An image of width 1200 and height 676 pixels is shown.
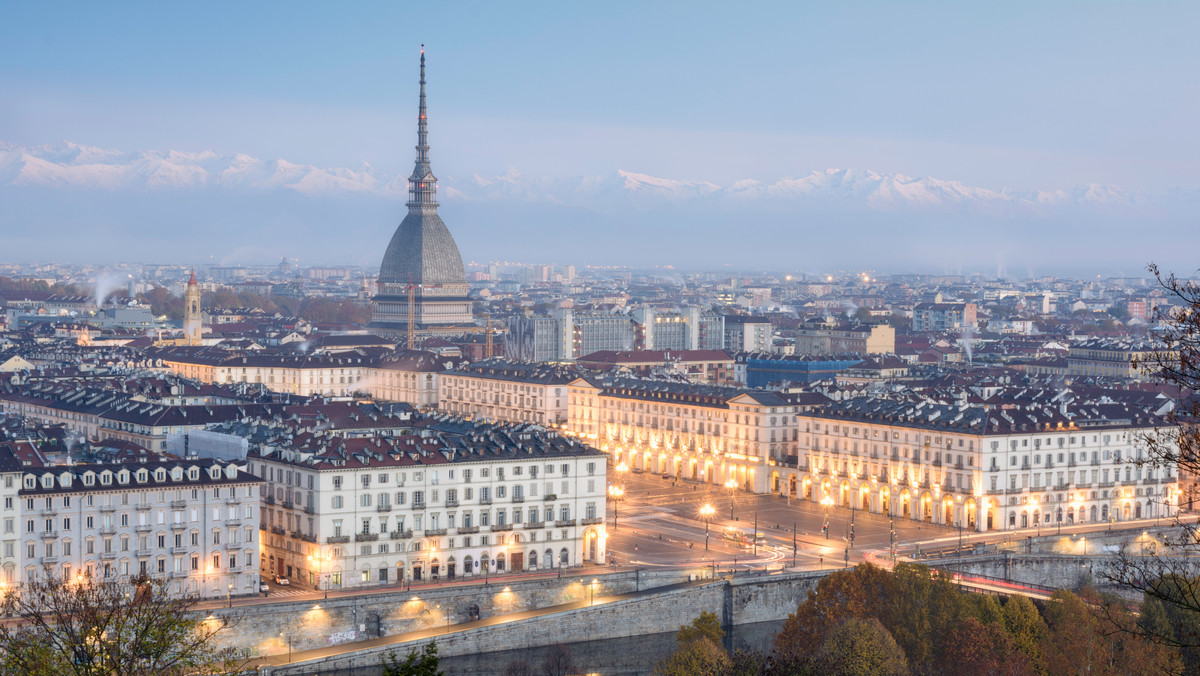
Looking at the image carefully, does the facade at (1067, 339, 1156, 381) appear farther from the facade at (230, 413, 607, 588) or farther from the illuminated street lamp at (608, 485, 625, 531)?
the facade at (230, 413, 607, 588)

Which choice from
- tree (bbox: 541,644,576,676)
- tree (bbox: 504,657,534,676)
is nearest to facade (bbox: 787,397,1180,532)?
tree (bbox: 541,644,576,676)

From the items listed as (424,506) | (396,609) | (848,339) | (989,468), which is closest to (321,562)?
(396,609)

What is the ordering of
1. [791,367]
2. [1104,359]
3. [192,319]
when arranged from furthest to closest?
[192,319]
[1104,359]
[791,367]

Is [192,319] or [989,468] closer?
[989,468]

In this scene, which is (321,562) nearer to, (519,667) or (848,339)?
(519,667)

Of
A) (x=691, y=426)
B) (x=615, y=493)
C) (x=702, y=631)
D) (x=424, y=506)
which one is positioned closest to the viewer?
(x=702, y=631)

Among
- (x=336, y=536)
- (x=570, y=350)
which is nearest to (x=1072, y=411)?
(x=336, y=536)

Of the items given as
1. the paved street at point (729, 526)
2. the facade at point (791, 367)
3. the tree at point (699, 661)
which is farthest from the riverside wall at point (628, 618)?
the facade at point (791, 367)

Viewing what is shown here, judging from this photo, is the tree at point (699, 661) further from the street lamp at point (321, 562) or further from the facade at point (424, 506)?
the street lamp at point (321, 562)
